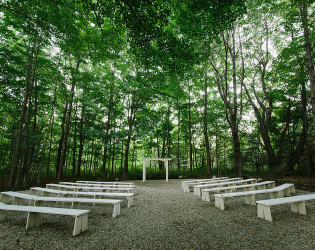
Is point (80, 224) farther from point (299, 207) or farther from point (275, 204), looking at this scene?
point (299, 207)

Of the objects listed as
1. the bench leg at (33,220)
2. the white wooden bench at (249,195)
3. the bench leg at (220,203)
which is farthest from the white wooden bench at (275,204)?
the bench leg at (33,220)

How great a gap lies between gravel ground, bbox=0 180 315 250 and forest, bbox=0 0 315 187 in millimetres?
3727

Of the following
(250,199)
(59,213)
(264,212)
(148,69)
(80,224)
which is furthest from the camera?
(250,199)

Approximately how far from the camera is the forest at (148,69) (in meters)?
3.26

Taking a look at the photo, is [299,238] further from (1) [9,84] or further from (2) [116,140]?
(1) [9,84]

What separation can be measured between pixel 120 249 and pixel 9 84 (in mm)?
10240

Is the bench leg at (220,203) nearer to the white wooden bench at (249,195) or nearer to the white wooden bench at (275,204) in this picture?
the white wooden bench at (249,195)

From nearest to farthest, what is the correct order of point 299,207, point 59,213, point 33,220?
point 59,213, point 33,220, point 299,207

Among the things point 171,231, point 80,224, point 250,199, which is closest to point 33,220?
point 80,224

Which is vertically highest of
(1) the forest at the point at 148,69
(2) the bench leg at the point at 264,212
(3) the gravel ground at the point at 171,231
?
(1) the forest at the point at 148,69

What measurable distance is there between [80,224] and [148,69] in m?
3.79

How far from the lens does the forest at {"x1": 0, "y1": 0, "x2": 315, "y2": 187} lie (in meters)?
3.26

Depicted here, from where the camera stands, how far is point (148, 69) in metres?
3.77

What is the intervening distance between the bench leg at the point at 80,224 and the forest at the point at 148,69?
12.1ft
